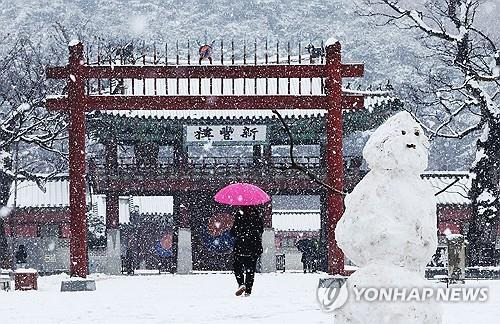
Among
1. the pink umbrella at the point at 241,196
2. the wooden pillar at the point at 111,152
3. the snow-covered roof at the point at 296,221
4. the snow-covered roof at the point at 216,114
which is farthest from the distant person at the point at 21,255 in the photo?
the pink umbrella at the point at 241,196

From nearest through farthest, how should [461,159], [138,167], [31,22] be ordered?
[138,167], [461,159], [31,22]

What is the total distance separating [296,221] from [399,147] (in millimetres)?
40440

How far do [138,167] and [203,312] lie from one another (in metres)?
14.5

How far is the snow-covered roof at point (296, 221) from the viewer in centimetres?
4406

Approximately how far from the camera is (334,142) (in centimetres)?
1403

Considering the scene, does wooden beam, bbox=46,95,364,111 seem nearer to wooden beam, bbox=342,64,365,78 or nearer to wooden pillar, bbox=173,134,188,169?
wooden beam, bbox=342,64,365,78

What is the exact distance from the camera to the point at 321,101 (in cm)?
1409

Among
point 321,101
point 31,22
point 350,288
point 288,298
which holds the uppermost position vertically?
point 31,22

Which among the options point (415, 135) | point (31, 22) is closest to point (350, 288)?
point (415, 135)

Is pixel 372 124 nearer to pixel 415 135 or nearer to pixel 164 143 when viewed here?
pixel 164 143

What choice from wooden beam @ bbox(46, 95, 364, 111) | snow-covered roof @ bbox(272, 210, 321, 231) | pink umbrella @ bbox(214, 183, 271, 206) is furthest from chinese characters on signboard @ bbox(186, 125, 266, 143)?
snow-covered roof @ bbox(272, 210, 321, 231)

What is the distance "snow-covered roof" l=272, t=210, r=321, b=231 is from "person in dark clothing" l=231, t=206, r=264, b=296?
1286 inches

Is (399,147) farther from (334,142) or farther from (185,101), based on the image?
(185,101)

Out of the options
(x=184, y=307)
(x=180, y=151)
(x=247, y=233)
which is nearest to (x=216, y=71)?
(x=247, y=233)
